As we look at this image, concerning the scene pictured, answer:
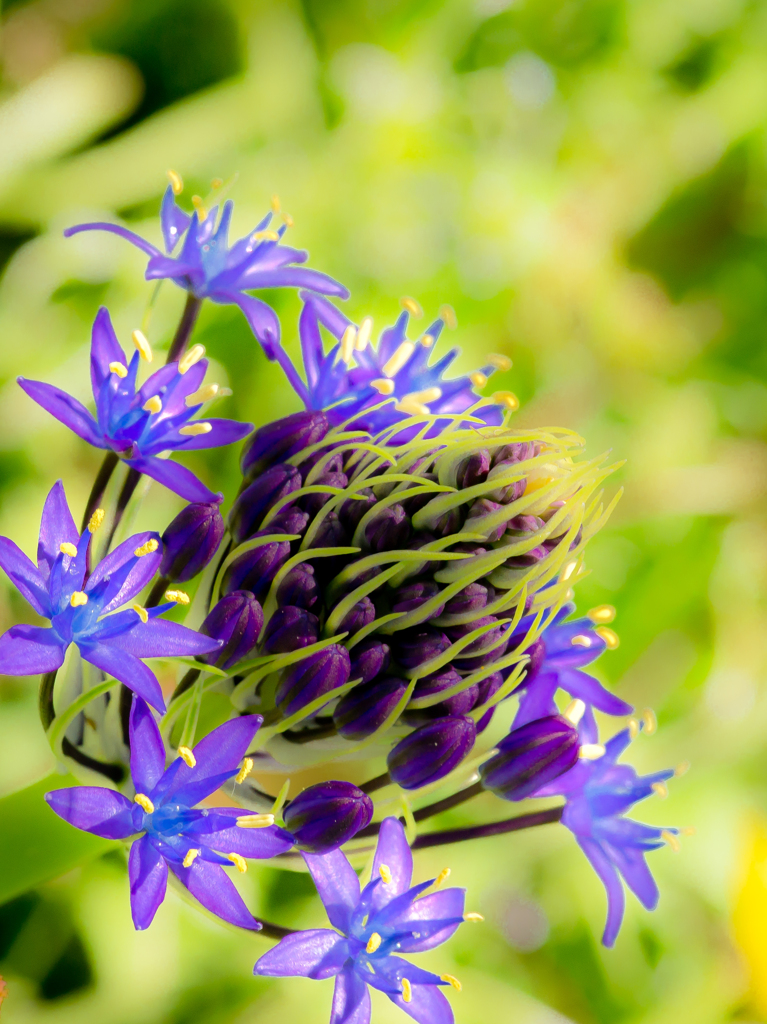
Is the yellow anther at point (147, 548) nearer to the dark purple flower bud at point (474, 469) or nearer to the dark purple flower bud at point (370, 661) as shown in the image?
the dark purple flower bud at point (370, 661)

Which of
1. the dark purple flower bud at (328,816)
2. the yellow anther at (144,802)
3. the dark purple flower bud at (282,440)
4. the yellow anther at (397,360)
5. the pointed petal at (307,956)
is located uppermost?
the yellow anther at (397,360)

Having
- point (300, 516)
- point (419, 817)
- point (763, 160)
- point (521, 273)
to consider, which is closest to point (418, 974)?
point (419, 817)

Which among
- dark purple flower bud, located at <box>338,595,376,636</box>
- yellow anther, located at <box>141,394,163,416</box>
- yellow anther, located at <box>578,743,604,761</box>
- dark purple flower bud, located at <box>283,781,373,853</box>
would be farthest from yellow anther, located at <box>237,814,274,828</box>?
yellow anther, located at <box>141,394,163,416</box>

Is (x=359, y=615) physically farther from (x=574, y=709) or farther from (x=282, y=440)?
(x=574, y=709)

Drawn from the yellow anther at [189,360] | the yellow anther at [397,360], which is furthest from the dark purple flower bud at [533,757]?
the yellow anther at [189,360]

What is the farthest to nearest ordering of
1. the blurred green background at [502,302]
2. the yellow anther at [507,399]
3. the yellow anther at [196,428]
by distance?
the blurred green background at [502,302] < the yellow anther at [507,399] < the yellow anther at [196,428]

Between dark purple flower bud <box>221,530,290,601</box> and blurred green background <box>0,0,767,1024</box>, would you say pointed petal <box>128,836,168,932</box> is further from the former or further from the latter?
blurred green background <box>0,0,767,1024</box>

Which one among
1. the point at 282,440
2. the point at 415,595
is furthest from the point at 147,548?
the point at 415,595
